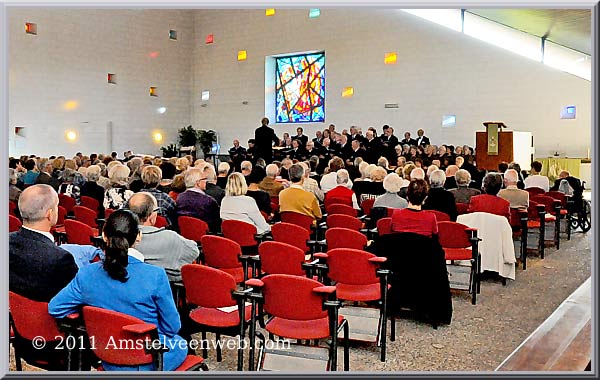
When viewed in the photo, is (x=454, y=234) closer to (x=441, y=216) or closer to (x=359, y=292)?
(x=441, y=216)

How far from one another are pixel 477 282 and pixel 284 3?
4051mm

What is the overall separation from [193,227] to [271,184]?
2.70 metres

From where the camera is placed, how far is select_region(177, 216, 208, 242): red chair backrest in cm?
539

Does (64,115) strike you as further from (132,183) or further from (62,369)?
(62,369)

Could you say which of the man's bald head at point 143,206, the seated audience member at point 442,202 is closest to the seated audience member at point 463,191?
the seated audience member at point 442,202

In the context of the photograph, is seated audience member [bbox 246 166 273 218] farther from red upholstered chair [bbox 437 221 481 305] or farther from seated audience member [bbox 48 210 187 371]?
seated audience member [bbox 48 210 187 371]

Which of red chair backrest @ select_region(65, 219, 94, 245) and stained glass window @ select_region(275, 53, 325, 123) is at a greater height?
stained glass window @ select_region(275, 53, 325, 123)

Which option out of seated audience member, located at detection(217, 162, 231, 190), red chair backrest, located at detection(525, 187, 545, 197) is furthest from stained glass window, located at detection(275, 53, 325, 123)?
red chair backrest, located at detection(525, 187, 545, 197)

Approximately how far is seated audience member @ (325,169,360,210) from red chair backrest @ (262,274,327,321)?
14.0 ft

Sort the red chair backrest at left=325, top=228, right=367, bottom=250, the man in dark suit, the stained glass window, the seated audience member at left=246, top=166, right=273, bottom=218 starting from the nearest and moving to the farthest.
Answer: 1. the red chair backrest at left=325, top=228, right=367, bottom=250
2. the seated audience member at left=246, top=166, right=273, bottom=218
3. the man in dark suit
4. the stained glass window

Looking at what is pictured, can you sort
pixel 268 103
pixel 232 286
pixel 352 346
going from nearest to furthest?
pixel 232 286 < pixel 352 346 < pixel 268 103

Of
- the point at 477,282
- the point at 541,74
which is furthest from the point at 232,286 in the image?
A: the point at 541,74

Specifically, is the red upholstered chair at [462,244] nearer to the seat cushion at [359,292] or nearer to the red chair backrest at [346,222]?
the red chair backrest at [346,222]

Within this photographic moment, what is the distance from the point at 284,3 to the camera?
276 centimetres
